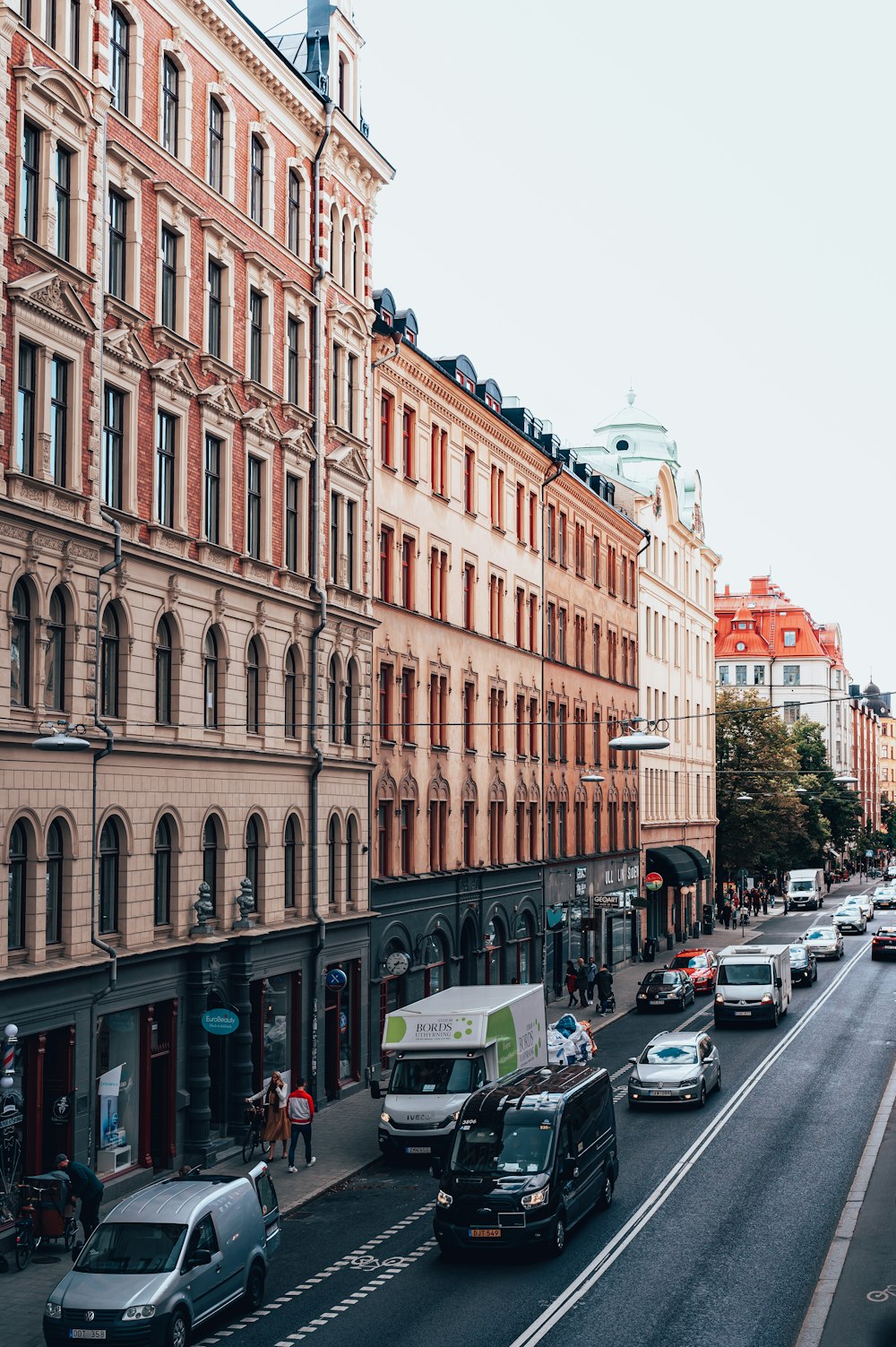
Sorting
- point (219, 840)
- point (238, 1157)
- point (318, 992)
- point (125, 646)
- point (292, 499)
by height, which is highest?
point (292, 499)

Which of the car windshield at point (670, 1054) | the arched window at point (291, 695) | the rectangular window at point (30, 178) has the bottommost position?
the car windshield at point (670, 1054)

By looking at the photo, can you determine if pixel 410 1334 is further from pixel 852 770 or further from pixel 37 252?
pixel 852 770

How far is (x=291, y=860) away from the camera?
37.1 meters

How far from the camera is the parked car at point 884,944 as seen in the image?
2751 inches

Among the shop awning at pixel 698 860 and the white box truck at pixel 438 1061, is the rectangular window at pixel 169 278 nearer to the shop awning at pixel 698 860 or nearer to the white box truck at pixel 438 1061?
the white box truck at pixel 438 1061

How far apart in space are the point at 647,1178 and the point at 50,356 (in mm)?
17519

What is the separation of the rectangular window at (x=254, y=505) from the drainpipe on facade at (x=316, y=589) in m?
2.78

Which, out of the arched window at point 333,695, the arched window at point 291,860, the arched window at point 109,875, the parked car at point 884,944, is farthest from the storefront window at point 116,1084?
the parked car at point 884,944

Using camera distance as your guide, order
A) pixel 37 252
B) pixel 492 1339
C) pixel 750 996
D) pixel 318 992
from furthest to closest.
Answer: pixel 750 996
pixel 318 992
pixel 37 252
pixel 492 1339

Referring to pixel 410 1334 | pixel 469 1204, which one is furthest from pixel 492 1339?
pixel 469 1204

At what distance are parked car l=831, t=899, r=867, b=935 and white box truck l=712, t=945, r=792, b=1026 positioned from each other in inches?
1405

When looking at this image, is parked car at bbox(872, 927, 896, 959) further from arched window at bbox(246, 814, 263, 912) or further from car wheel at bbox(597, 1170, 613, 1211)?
car wheel at bbox(597, 1170, 613, 1211)

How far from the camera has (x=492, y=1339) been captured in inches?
783

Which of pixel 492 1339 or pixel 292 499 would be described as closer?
pixel 492 1339
